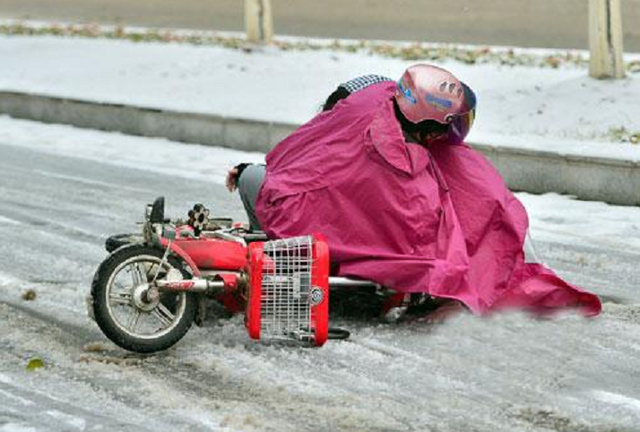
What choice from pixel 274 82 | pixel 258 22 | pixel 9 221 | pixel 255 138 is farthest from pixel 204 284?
pixel 258 22

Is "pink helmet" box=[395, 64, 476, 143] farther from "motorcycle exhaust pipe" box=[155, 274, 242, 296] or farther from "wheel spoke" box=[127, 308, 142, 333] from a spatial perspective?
"wheel spoke" box=[127, 308, 142, 333]

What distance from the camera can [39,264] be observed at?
9531mm

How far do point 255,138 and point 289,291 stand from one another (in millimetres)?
7088

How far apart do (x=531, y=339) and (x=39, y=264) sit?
3.06m

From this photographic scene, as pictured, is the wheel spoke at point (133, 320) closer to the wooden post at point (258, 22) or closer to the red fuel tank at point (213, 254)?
the red fuel tank at point (213, 254)

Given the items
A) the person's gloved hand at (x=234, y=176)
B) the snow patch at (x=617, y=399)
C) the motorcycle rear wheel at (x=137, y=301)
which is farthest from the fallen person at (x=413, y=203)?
the snow patch at (x=617, y=399)

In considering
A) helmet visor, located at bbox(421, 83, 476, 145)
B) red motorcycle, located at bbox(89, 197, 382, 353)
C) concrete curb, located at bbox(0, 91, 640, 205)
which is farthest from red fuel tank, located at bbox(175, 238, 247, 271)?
concrete curb, located at bbox(0, 91, 640, 205)

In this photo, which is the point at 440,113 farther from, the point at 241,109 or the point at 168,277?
the point at 241,109

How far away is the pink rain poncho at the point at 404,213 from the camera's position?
311 inches

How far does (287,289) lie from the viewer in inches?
292

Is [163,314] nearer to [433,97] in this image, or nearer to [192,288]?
[192,288]

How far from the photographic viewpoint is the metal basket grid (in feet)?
24.3

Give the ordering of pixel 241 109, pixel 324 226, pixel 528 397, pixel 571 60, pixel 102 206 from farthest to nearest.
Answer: pixel 571 60
pixel 241 109
pixel 102 206
pixel 324 226
pixel 528 397

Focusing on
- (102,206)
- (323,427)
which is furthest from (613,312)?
(102,206)
